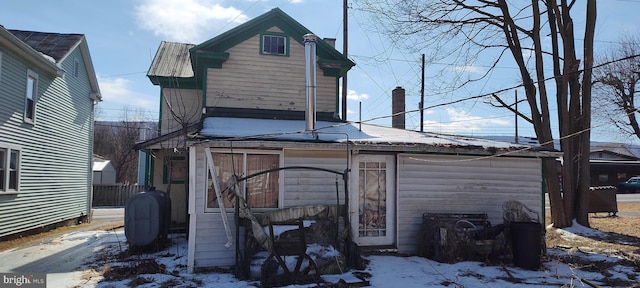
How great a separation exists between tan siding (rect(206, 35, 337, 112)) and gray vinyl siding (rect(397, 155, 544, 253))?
4.52m

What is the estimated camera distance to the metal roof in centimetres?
1519

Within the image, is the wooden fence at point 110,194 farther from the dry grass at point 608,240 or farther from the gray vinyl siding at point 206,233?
the dry grass at point 608,240

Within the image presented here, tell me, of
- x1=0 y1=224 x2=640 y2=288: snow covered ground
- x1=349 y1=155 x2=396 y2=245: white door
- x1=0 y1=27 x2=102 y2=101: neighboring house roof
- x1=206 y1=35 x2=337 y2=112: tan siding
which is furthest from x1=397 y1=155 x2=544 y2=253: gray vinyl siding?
x1=0 y1=27 x2=102 y2=101: neighboring house roof

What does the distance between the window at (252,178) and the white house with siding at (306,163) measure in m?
0.02

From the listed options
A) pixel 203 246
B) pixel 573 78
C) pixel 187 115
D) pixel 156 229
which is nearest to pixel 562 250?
pixel 573 78

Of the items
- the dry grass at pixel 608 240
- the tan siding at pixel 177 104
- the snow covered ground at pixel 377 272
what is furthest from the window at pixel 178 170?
the dry grass at pixel 608 240

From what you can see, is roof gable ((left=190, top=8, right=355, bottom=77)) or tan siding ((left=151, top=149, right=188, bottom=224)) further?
tan siding ((left=151, top=149, right=188, bottom=224))

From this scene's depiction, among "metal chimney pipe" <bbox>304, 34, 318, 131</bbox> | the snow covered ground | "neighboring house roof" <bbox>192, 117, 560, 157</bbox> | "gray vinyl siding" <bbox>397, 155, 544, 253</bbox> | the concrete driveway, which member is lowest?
the concrete driveway

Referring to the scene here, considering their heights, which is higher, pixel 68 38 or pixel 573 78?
pixel 68 38

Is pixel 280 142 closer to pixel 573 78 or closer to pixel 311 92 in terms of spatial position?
pixel 311 92

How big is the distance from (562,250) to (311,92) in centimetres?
706

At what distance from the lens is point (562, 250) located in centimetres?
1084

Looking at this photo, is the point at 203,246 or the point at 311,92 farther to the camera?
the point at 311,92

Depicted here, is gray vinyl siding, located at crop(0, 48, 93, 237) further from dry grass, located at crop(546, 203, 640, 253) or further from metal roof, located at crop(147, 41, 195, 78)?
dry grass, located at crop(546, 203, 640, 253)
